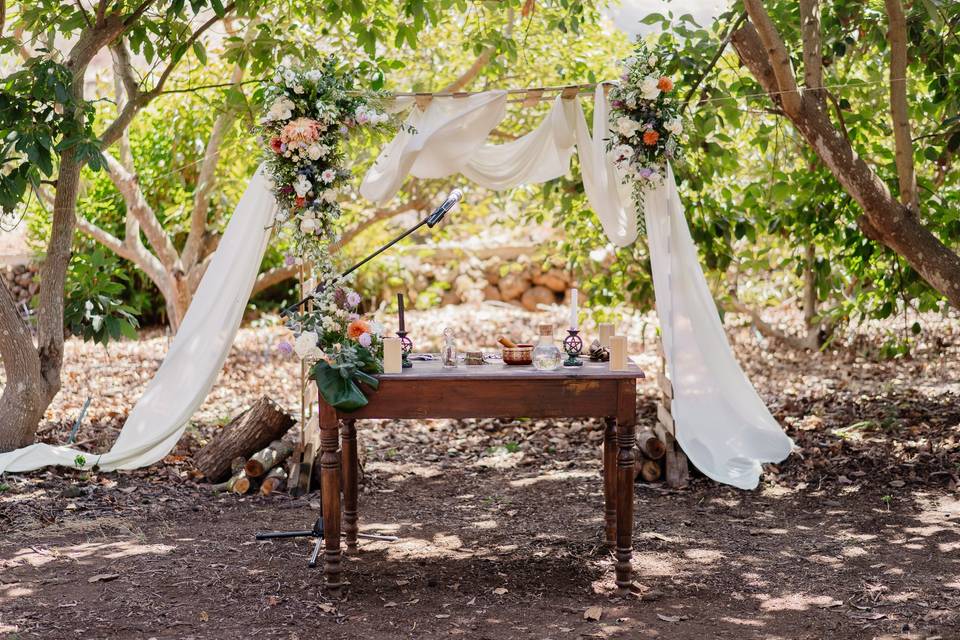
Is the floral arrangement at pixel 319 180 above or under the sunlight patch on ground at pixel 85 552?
above

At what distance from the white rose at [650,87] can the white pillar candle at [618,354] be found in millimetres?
1451

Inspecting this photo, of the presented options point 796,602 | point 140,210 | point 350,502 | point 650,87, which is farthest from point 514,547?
point 140,210

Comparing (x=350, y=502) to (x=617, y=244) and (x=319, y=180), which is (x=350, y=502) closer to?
(x=319, y=180)

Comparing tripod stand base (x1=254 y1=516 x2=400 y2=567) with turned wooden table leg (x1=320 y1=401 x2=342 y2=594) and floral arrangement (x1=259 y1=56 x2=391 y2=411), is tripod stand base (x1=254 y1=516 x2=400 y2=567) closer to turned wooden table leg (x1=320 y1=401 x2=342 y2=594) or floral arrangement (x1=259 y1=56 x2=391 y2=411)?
turned wooden table leg (x1=320 y1=401 x2=342 y2=594)

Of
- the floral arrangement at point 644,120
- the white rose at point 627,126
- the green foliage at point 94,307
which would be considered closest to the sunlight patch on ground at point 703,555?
the floral arrangement at point 644,120

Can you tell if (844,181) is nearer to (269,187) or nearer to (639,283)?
(639,283)

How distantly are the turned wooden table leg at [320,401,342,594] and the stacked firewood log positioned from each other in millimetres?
1699

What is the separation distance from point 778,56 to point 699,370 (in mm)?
1745

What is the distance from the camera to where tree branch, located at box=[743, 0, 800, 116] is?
16.2ft

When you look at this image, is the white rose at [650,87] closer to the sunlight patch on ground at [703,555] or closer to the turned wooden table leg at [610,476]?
the turned wooden table leg at [610,476]

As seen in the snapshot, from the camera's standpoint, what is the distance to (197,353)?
17.8ft

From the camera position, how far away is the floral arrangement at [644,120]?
483cm

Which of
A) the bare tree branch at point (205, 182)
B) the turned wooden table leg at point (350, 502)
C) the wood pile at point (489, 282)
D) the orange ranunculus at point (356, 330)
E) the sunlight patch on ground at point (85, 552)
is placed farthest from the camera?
the wood pile at point (489, 282)

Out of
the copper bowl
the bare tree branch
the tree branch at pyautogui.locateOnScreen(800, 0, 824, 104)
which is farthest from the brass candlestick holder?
the bare tree branch
